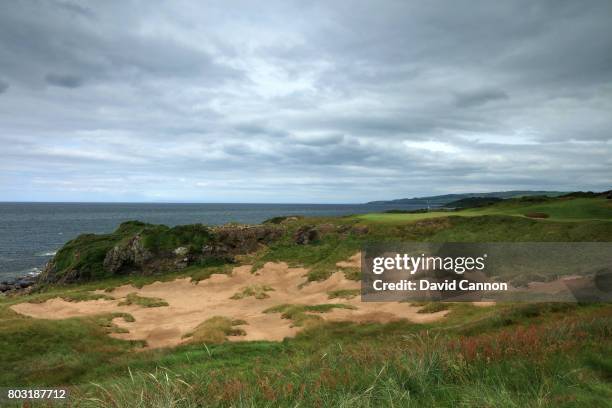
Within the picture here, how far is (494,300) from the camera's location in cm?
2016

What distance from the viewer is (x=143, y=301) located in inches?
1100

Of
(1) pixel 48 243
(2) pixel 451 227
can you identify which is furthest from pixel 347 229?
(1) pixel 48 243

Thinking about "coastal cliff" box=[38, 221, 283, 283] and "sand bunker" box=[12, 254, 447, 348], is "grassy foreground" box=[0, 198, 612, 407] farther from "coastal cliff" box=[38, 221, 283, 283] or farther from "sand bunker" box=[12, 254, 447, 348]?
"coastal cliff" box=[38, 221, 283, 283]

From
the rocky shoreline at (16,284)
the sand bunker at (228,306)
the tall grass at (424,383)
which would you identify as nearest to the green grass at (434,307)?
the sand bunker at (228,306)

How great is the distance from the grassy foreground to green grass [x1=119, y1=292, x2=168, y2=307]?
3.78 metres

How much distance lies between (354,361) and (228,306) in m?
19.5

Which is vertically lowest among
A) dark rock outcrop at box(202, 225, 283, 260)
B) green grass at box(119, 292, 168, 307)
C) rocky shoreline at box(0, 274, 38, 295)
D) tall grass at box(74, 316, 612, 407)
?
rocky shoreline at box(0, 274, 38, 295)

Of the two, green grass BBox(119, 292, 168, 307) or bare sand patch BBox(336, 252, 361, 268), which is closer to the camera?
green grass BBox(119, 292, 168, 307)

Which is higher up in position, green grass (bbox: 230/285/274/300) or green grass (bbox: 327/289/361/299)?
green grass (bbox: 327/289/361/299)

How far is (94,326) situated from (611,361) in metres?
21.5

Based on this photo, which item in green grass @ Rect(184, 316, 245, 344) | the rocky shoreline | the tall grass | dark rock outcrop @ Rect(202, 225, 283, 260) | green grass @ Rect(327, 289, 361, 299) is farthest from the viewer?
the rocky shoreline

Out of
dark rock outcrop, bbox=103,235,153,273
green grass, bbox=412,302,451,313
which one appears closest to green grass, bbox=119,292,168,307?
dark rock outcrop, bbox=103,235,153,273

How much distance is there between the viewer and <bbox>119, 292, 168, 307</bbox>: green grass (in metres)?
27.3

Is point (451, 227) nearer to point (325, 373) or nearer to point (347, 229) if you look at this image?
point (347, 229)
